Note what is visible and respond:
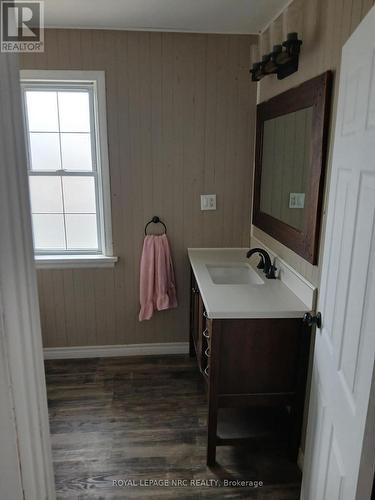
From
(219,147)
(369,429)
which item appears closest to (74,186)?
(219,147)

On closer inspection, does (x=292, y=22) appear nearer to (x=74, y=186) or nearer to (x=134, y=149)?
(x=134, y=149)

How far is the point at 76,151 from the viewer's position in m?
2.78

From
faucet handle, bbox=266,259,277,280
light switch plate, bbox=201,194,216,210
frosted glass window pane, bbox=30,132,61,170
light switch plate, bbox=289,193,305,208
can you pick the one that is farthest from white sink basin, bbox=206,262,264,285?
frosted glass window pane, bbox=30,132,61,170

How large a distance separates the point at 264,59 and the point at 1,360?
85.2 inches

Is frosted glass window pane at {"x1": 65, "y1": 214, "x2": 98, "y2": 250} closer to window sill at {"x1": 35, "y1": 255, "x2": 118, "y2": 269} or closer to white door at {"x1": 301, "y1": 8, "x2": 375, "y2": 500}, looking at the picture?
window sill at {"x1": 35, "y1": 255, "x2": 118, "y2": 269}

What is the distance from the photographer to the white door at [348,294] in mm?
1053

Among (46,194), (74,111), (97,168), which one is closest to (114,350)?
(46,194)

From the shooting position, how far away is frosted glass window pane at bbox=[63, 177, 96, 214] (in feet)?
9.27

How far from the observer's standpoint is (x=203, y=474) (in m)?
1.95

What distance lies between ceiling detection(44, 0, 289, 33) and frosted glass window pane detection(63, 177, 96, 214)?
3.42ft

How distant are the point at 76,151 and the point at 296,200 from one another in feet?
5.51

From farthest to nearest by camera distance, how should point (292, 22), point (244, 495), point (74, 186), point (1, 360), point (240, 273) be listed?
point (74, 186)
point (240, 273)
point (292, 22)
point (244, 495)
point (1, 360)

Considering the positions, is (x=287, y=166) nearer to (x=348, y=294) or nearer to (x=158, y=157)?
(x=158, y=157)

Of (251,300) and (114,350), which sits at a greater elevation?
(251,300)
